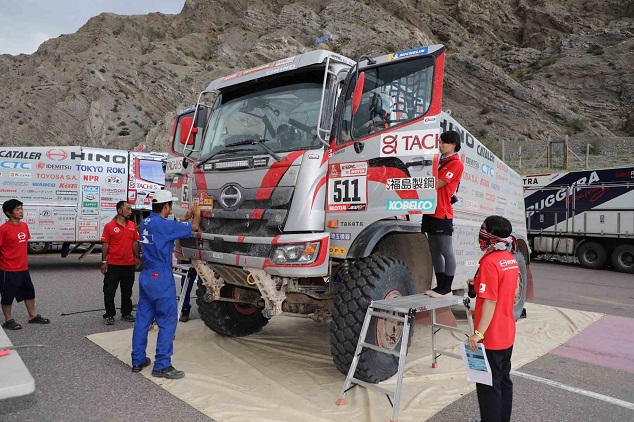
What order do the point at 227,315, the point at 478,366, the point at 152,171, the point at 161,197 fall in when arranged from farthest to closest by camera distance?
1. the point at 152,171
2. the point at 227,315
3. the point at 161,197
4. the point at 478,366

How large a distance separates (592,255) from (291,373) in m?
14.3

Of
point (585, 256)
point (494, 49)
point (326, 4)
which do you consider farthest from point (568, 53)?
point (585, 256)

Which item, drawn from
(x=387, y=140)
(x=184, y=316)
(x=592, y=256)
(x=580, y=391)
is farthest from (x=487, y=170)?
(x=592, y=256)

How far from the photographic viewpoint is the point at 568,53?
56094 mm

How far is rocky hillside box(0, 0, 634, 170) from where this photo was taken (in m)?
45.5

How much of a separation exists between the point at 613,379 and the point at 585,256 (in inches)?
481

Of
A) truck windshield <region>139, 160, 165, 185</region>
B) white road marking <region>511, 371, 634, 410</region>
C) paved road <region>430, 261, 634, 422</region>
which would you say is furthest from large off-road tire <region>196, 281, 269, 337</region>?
truck windshield <region>139, 160, 165, 185</region>

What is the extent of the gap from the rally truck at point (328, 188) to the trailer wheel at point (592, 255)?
13267 mm

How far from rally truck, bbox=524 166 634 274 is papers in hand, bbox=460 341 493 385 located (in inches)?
551

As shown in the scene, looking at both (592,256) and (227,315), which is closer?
(227,315)

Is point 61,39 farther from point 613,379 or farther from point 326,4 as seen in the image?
point 613,379

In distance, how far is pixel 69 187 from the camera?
11445 millimetres

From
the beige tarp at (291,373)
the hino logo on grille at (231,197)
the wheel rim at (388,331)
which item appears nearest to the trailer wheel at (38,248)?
the beige tarp at (291,373)

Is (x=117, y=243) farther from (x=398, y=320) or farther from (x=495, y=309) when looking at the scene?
(x=495, y=309)
